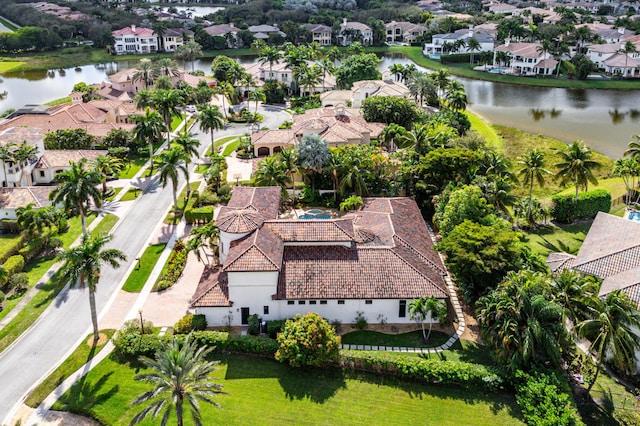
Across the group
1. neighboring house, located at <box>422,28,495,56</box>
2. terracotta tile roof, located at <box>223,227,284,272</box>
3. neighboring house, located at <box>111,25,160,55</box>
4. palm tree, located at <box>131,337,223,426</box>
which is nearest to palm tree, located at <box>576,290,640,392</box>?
terracotta tile roof, located at <box>223,227,284,272</box>

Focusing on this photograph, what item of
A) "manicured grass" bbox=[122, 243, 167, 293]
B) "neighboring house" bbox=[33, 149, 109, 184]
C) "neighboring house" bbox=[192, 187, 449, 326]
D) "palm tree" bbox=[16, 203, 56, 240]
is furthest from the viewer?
"neighboring house" bbox=[33, 149, 109, 184]

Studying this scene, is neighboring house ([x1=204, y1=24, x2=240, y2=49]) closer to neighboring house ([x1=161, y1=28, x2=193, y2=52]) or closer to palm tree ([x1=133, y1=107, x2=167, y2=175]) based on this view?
neighboring house ([x1=161, y1=28, x2=193, y2=52])

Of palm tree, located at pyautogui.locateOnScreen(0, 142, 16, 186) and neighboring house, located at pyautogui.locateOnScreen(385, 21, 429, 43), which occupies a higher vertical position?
neighboring house, located at pyautogui.locateOnScreen(385, 21, 429, 43)

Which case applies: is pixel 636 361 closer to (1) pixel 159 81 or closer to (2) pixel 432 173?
(2) pixel 432 173

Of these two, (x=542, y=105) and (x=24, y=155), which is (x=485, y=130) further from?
(x=24, y=155)

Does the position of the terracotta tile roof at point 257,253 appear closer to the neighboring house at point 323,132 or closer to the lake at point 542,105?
the neighboring house at point 323,132

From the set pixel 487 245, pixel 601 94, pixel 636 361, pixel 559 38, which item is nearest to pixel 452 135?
pixel 487 245
